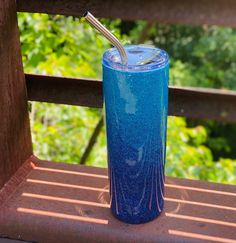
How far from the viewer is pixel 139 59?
1.64m

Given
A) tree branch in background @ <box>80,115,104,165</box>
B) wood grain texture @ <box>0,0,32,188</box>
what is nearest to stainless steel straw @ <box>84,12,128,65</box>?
wood grain texture @ <box>0,0,32,188</box>

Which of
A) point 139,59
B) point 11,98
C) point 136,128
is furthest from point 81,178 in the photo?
point 139,59

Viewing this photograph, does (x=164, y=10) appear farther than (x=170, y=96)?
No

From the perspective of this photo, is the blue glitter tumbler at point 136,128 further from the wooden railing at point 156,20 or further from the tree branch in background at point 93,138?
the tree branch in background at point 93,138

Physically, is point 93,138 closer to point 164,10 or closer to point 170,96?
point 170,96

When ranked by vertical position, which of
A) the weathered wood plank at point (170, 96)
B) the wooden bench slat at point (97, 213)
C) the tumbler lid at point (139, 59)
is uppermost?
the tumbler lid at point (139, 59)

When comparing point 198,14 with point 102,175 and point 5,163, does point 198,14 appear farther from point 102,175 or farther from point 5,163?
point 5,163

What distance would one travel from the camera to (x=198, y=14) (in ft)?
5.84

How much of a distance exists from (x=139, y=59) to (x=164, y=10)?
0.92 feet

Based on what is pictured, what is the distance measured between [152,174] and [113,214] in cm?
27

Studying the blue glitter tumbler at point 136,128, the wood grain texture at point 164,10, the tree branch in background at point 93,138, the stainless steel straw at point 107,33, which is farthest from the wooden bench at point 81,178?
the tree branch in background at point 93,138

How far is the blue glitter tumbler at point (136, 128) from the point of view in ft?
5.24

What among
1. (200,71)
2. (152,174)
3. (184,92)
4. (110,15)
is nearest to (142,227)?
(152,174)

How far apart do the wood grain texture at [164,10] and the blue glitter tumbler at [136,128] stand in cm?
17
